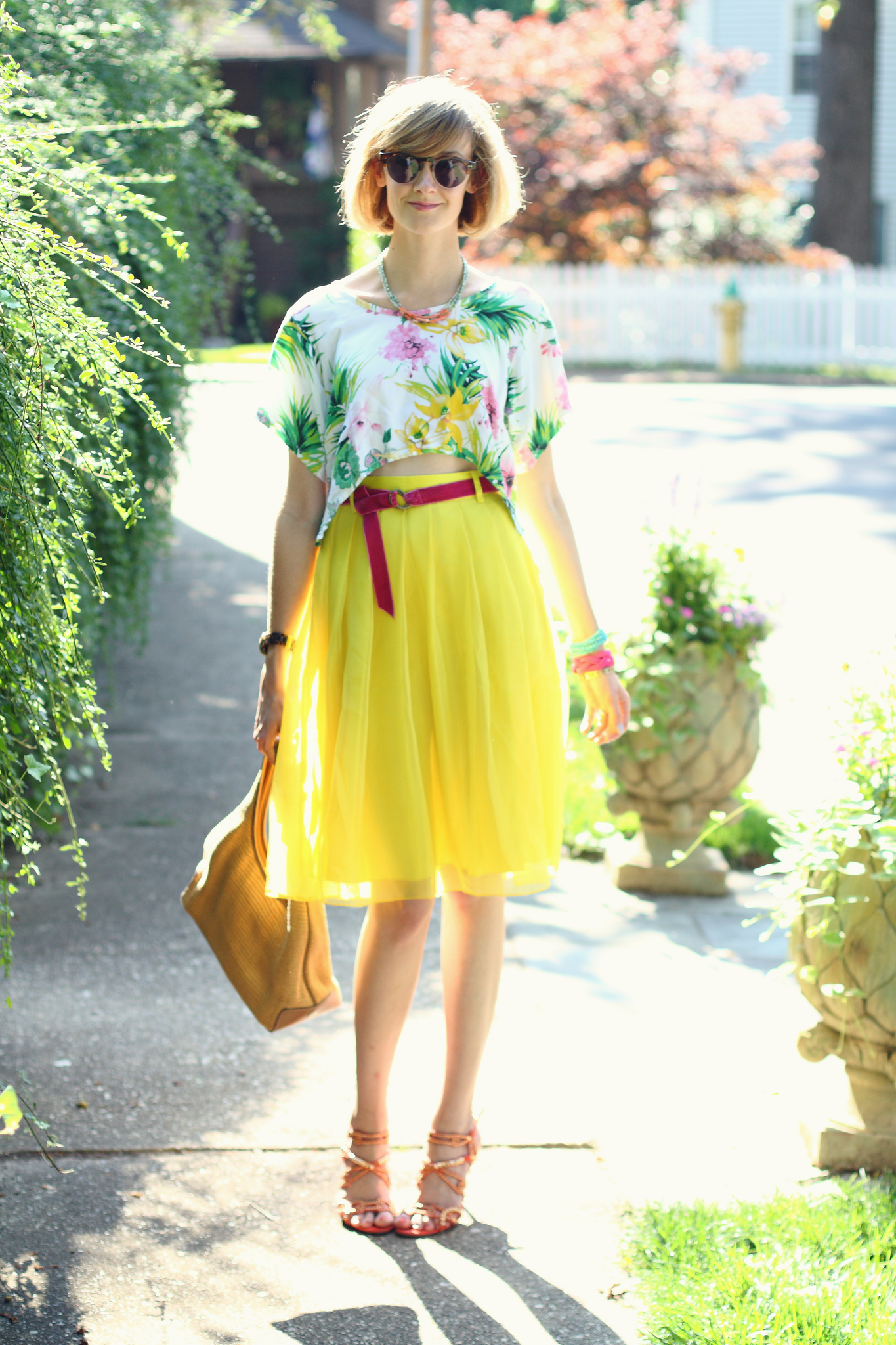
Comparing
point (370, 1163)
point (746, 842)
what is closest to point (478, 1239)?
point (370, 1163)

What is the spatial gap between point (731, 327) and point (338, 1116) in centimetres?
1768

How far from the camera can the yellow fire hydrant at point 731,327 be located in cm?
1925

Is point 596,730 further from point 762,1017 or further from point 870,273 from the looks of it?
point 870,273

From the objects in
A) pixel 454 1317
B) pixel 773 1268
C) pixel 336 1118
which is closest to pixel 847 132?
pixel 336 1118

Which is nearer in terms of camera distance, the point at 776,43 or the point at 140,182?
the point at 140,182

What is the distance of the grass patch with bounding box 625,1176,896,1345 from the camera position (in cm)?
219

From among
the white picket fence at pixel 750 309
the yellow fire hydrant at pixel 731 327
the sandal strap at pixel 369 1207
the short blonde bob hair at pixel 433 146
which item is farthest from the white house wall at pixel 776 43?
the sandal strap at pixel 369 1207

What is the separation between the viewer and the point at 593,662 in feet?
9.02

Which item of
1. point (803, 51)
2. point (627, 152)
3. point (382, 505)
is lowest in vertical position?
point (382, 505)

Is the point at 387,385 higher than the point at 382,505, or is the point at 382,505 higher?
the point at 387,385

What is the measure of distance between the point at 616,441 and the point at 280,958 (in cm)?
1052

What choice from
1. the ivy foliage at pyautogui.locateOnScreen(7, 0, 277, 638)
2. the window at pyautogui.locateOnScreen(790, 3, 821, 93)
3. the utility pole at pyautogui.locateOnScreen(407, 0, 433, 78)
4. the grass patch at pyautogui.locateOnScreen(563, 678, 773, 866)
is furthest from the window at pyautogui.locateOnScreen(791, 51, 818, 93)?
the grass patch at pyautogui.locateOnScreen(563, 678, 773, 866)

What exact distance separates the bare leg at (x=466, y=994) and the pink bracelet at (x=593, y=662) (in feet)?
1.54

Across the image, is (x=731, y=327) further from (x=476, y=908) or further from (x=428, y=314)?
(x=476, y=908)
